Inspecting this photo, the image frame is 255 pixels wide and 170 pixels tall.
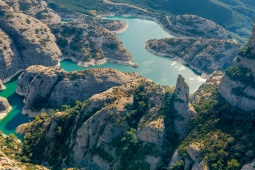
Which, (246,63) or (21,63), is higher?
(246,63)

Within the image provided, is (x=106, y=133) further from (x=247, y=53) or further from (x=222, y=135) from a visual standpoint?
(x=247, y=53)

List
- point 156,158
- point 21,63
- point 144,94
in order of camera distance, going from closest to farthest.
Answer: point 156,158 < point 144,94 < point 21,63

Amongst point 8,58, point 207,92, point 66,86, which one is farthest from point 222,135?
point 8,58

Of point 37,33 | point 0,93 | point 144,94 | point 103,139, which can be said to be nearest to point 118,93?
point 144,94

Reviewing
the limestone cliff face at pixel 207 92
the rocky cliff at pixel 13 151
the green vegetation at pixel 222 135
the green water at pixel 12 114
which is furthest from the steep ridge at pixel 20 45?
the green vegetation at pixel 222 135

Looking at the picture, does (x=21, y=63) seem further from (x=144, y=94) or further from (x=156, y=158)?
(x=156, y=158)

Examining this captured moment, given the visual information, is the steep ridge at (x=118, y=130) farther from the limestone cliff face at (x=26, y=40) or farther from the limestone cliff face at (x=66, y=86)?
the limestone cliff face at (x=26, y=40)
